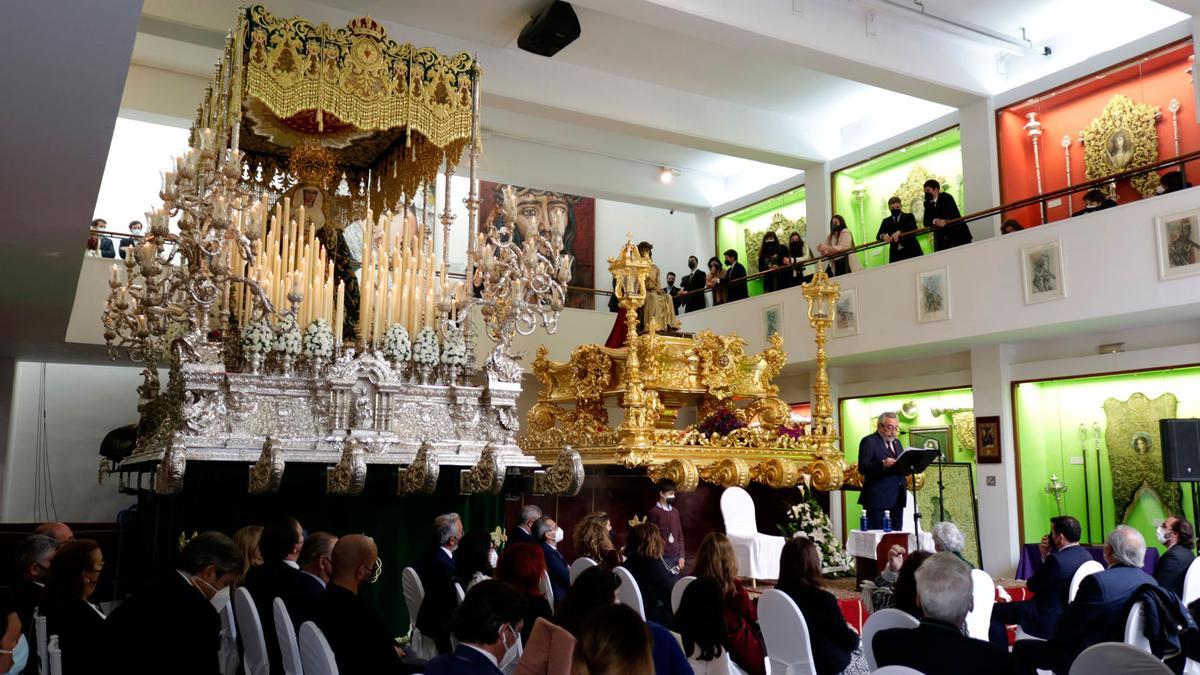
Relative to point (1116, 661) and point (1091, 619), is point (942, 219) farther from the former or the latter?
point (1116, 661)

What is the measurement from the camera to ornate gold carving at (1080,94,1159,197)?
13.2 metres

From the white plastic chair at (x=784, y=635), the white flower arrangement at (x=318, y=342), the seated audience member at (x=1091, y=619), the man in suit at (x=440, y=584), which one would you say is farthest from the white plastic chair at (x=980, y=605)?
the white flower arrangement at (x=318, y=342)

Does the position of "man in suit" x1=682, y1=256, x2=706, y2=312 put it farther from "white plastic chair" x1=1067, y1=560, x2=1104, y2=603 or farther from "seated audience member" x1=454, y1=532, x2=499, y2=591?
"seated audience member" x1=454, y1=532, x2=499, y2=591

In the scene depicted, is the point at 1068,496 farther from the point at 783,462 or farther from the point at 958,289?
the point at 783,462

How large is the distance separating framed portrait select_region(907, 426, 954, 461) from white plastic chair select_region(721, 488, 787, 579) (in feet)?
15.2

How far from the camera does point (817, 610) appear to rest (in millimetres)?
5023

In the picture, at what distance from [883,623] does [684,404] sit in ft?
31.1

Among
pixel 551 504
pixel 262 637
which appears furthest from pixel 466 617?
pixel 551 504

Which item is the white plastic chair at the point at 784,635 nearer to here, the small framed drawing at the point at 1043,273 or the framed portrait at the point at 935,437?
the small framed drawing at the point at 1043,273

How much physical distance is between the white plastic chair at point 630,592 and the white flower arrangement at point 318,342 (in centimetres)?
392

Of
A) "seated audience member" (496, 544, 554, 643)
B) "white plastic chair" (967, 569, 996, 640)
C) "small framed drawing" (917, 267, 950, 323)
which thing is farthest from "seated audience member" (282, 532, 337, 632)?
"small framed drawing" (917, 267, 950, 323)

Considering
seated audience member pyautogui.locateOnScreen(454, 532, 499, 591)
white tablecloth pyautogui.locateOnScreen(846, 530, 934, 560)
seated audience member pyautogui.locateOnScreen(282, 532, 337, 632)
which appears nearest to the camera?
seated audience member pyautogui.locateOnScreen(282, 532, 337, 632)

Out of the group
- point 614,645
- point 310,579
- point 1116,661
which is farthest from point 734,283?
point 614,645

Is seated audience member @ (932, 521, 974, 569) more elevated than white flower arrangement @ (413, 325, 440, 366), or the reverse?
white flower arrangement @ (413, 325, 440, 366)
